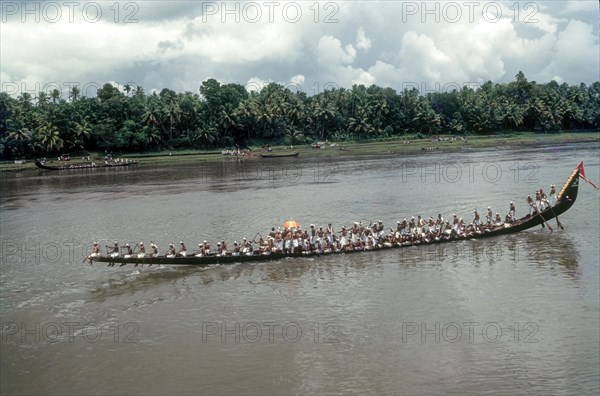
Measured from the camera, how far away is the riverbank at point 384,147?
282 ft

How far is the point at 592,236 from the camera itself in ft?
96.5

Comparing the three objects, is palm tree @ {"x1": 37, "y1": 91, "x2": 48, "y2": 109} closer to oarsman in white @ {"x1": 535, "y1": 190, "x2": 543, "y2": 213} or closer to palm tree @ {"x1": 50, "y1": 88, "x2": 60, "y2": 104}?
palm tree @ {"x1": 50, "y1": 88, "x2": 60, "y2": 104}

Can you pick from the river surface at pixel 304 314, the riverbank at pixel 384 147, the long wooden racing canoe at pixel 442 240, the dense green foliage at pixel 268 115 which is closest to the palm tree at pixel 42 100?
the dense green foliage at pixel 268 115

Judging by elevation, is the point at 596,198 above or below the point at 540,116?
below

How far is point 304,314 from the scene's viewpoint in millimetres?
19750

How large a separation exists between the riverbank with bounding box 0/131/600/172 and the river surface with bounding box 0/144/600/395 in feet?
155

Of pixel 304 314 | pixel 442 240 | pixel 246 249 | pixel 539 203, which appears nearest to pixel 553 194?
pixel 539 203

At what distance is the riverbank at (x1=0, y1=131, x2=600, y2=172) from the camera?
8600cm

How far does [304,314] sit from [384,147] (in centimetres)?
8124

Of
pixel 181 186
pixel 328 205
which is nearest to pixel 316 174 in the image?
pixel 181 186

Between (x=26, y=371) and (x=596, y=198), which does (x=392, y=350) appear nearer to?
(x=26, y=371)

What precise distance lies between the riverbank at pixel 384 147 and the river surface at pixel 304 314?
155ft

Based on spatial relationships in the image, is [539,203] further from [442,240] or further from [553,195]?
[442,240]

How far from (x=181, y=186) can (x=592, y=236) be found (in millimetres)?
37666
